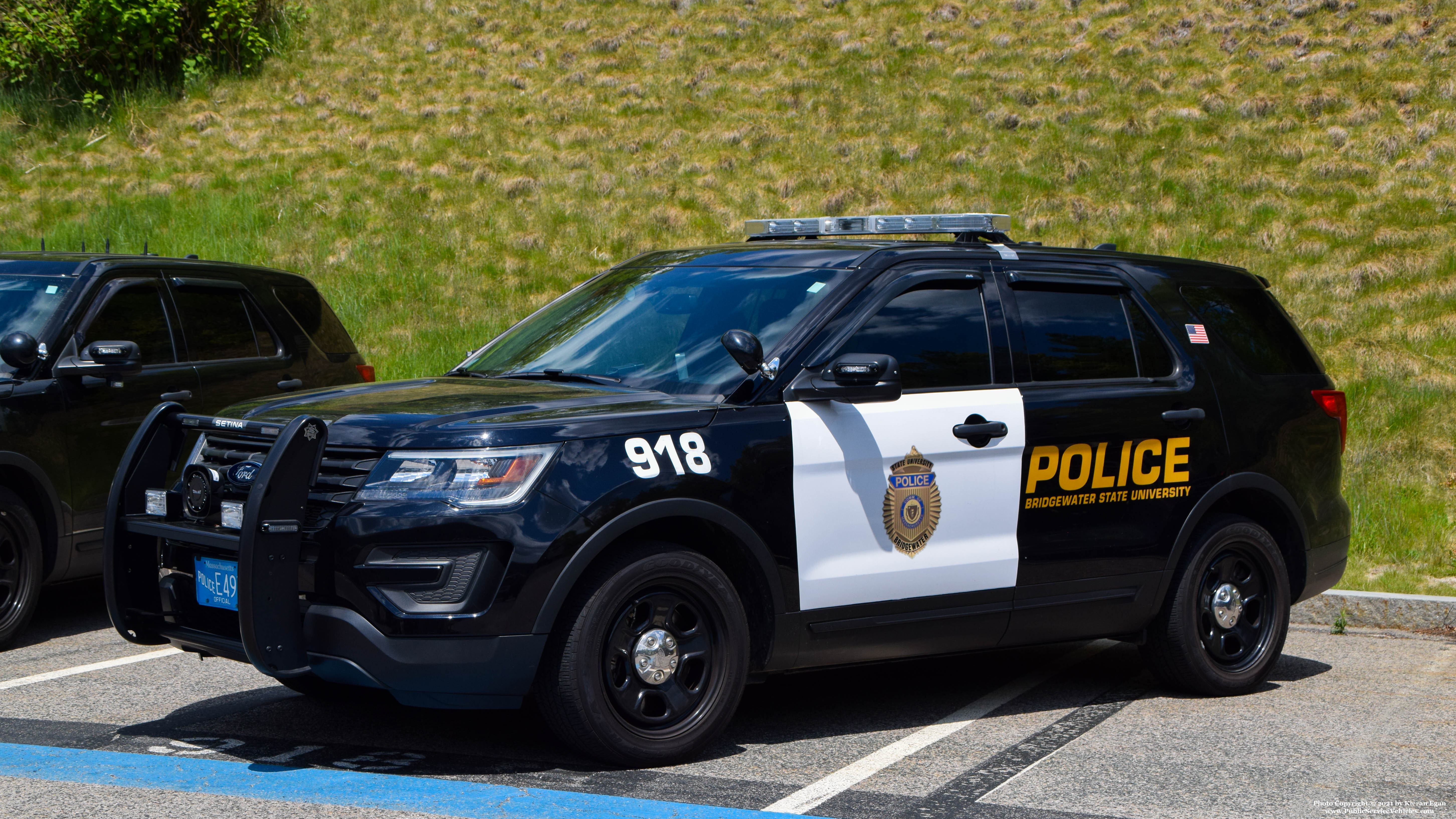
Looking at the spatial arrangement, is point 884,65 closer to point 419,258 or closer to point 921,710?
point 419,258

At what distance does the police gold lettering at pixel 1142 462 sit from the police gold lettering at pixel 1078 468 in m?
0.27

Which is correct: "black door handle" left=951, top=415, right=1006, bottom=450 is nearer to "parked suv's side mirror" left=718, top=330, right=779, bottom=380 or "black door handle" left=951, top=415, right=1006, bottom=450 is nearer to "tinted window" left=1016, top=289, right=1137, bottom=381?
"tinted window" left=1016, top=289, right=1137, bottom=381

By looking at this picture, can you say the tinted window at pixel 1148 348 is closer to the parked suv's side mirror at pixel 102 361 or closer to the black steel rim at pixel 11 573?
the parked suv's side mirror at pixel 102 361

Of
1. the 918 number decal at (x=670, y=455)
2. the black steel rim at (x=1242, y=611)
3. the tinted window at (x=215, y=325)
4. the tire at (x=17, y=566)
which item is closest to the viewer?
the 918 number decal at (x=670, y=455)

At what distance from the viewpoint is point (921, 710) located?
5945 mm

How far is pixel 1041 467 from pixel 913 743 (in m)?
1.24

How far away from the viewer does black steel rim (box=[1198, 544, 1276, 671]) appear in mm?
6391

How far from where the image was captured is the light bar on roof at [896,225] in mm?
6203

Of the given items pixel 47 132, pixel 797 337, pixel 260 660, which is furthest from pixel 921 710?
pixel 47 132

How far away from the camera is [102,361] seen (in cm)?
714

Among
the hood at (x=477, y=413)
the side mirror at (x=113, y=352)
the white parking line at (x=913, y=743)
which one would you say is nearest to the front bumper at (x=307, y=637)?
the hood at (x=477, y=413)

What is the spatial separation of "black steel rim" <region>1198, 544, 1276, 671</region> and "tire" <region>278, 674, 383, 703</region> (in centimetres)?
367

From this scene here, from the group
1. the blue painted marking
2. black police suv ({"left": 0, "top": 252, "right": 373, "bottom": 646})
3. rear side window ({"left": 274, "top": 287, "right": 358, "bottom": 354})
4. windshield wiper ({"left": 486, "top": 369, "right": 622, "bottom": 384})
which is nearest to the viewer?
the blue painted marking

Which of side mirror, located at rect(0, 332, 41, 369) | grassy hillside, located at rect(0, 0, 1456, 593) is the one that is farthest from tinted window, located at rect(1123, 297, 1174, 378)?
grassy hillside, located at rect(0, 0, 1456, 593)
